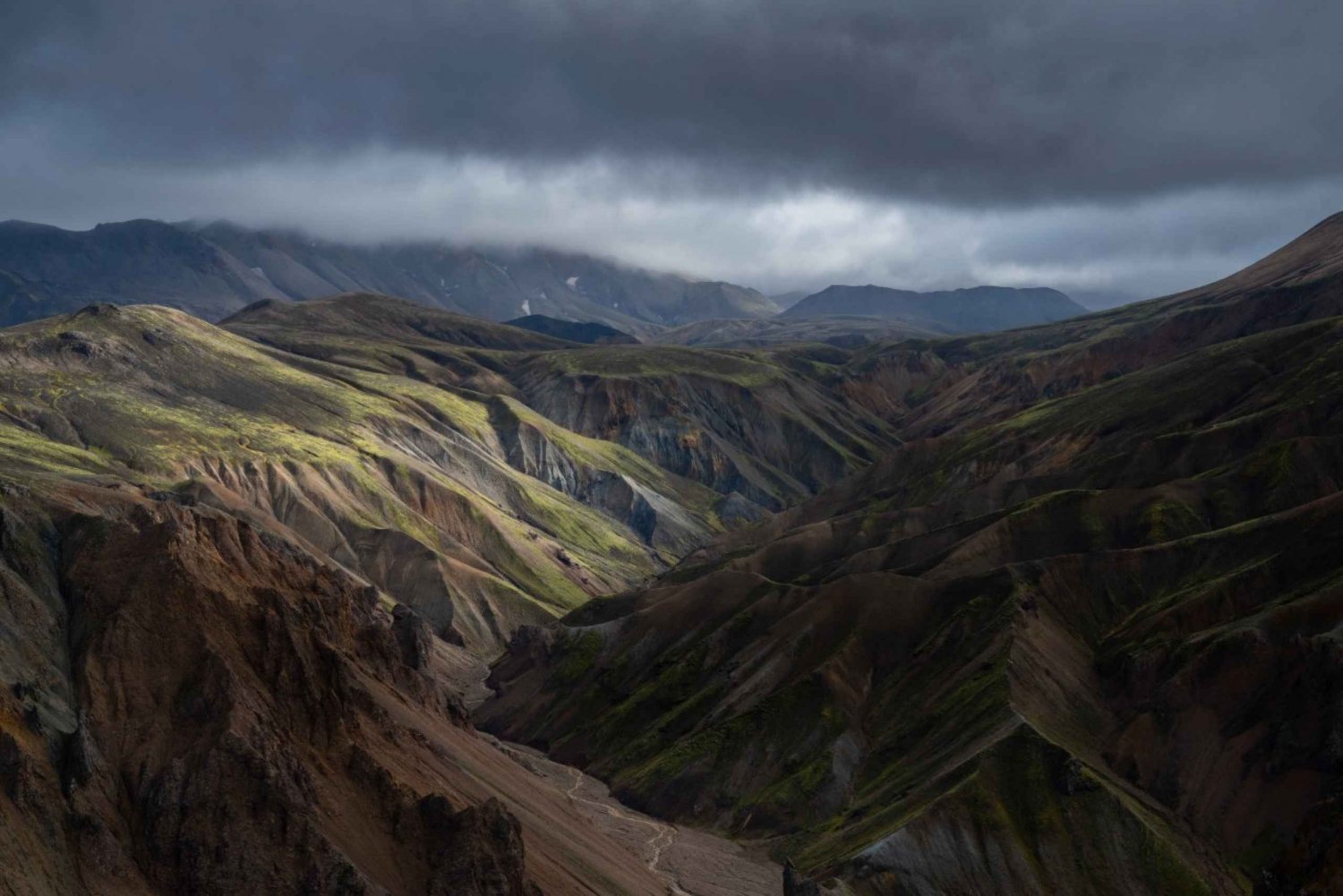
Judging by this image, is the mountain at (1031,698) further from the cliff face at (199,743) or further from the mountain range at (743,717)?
the cliff face at (199,743)

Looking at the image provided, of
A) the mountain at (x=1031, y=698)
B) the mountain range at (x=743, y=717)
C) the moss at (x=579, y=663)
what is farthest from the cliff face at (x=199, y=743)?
the moss at (x=579, y=663)

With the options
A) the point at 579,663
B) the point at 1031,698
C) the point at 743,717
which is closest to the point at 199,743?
the point at 743,717

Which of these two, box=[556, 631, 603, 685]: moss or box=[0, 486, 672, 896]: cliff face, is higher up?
box=[0, 486, 672, 896]: cliff face

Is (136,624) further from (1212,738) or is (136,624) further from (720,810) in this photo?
(1212,738)

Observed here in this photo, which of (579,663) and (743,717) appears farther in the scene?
(579,663)

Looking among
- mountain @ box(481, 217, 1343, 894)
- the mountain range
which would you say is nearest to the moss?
mountain @ box(481, 217, 1343, 894)

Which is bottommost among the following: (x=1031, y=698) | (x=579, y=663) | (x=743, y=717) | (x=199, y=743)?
(x=743, y=717)

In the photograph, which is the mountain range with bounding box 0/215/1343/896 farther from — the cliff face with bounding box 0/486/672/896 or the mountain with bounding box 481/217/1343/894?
the mountain with bounding box 481/217/1343/894

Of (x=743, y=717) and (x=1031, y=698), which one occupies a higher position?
(x=1031, y=698)

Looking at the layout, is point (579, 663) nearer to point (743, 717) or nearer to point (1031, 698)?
point (743, 717)
